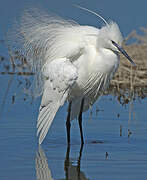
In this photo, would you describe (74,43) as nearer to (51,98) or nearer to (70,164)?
(51,98)

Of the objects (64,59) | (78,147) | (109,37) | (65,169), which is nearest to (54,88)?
(64,59)

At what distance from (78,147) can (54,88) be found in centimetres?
71

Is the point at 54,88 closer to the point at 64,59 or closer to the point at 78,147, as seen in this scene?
the point at 64,59

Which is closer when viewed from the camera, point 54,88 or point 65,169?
point 65,169

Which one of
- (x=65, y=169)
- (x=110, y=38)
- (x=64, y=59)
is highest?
(x=110, y=38)

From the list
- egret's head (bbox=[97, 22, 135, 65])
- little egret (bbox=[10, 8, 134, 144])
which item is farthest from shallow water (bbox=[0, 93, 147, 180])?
egret's head (bbox=[97, 22, 135, 65])

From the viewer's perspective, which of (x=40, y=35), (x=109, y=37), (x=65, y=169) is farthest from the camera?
(x=40, y=35)

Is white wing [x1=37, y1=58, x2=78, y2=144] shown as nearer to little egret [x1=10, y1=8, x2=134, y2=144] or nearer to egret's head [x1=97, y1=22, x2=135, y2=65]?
little egret [x1=10, y1=8, x2=134, y2=144]

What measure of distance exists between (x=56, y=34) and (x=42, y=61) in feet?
1.23

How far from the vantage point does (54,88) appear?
21.6 ft

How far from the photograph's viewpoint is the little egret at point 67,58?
645 centimetres

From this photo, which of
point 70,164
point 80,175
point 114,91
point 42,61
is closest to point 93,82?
point 42,61

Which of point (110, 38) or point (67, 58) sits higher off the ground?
point (110, 38)

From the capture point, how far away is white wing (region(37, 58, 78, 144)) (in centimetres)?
636
